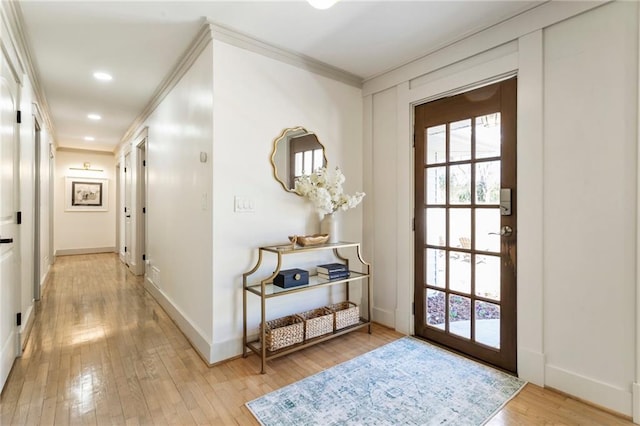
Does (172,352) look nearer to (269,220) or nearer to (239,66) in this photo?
(269,220)

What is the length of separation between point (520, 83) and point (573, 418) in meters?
2.03

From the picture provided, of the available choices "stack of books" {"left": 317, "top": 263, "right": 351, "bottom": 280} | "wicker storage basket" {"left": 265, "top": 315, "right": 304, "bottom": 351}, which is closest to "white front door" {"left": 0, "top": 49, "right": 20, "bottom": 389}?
"wicker storage basket" {"left": 265, "top": 315, "right": 304, "bottom": 351}

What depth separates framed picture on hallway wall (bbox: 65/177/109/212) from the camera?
728 cm

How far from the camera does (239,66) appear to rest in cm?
245

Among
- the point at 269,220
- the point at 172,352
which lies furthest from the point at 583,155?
the point at 172,352

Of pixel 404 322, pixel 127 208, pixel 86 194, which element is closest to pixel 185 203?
pixel 404 322

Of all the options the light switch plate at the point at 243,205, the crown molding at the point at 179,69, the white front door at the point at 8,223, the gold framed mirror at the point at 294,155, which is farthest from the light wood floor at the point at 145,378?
the crown molding at the point at 179,69

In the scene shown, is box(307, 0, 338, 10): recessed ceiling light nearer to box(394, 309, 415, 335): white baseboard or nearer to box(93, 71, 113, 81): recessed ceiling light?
box(394, 309, 415, 335): white baseboard

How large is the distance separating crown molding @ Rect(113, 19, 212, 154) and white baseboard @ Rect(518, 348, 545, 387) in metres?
3.12

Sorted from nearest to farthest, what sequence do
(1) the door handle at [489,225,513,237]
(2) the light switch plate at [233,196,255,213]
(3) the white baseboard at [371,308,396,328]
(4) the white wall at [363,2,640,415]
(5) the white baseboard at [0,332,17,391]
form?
1. (4) the white wall at [363,2,640,415]
2. (5) the white baseboard at [0,332,17,391]
3. (1) the door handle at [489,225,513,237]
4. (2) the light switch plate at [233,196,255,213]
5. (3) the white baseboard at [371,308,396,328]

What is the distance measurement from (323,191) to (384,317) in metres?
1.43

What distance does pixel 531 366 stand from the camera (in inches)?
81.8

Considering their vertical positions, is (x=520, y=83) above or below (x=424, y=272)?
above

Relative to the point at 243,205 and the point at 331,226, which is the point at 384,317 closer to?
the point at 331,226
